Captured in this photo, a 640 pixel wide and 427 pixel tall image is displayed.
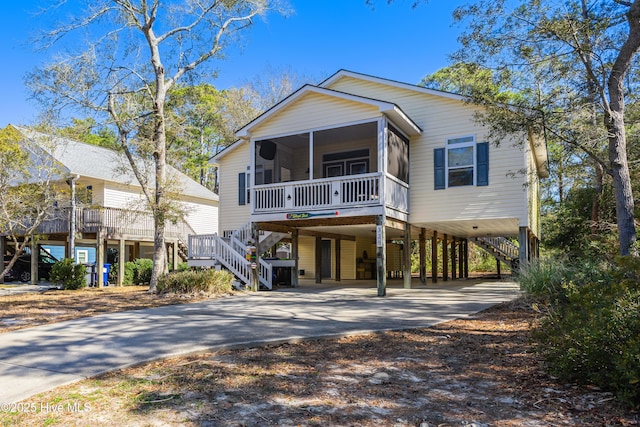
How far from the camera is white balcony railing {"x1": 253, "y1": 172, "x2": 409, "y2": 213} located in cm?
1307

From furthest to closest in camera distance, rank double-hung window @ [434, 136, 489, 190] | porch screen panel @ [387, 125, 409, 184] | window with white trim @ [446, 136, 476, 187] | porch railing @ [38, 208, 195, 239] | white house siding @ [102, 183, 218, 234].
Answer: white house siding @ [102, 183, 218, 234]
porch railing @ [38, 208, 195, 239]
window with white trim @ [446, 136, 476, 187]
double-hung window @ [434, 136, 489, 190]
porch screen panel @ [387, 125, 409, 184]

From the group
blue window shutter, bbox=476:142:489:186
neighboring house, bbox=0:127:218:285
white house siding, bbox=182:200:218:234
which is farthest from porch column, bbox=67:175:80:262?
blue window shutter, bbox=476:142:489:186

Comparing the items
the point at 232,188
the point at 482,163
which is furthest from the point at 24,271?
the point at 482,163

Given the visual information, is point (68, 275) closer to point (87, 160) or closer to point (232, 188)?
point (232, 188)

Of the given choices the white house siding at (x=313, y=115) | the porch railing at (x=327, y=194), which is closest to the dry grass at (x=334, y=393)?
the porch railing at (x=327, y=194)

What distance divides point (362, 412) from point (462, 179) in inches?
451

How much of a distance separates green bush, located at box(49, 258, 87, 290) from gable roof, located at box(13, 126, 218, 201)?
3681mm

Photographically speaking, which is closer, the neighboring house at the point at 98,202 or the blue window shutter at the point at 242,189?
the neighboring house at the point at 98,202

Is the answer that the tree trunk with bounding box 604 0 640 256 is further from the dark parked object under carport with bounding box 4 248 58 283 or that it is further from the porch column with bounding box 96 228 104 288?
the dark parked object under carport with bounding box 4 248 58 283

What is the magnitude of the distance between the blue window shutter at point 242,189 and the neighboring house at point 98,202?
73.3 inches

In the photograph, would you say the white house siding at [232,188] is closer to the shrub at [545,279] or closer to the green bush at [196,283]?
the green bush at [196,283]

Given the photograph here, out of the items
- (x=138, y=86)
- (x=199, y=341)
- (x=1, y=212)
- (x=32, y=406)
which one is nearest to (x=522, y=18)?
(x=199, y=341)

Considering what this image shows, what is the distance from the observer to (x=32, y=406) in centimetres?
394

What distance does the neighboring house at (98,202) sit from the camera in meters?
16.6
